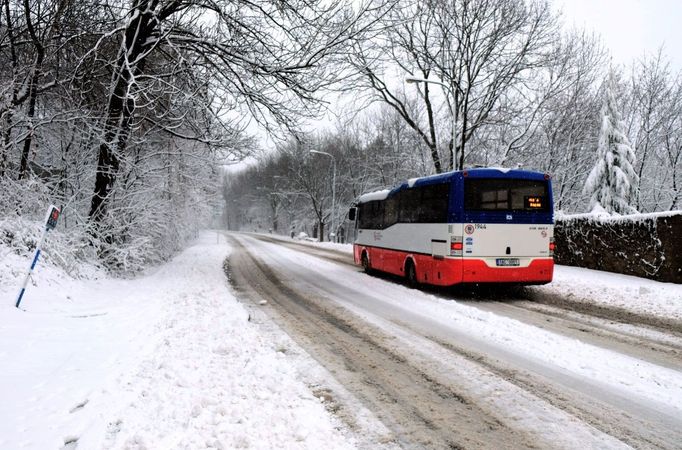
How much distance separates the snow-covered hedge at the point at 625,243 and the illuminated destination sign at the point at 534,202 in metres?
4.19

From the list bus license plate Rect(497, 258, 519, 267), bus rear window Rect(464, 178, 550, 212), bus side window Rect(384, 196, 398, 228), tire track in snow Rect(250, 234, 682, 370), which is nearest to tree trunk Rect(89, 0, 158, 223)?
bus side window Rect(384, 196, 398, 228)

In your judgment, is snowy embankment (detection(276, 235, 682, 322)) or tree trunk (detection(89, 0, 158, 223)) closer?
snowy embankment (detection(276, 235, 682, 322))

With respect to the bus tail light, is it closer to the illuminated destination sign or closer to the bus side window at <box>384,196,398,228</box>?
the illuminated destination sign

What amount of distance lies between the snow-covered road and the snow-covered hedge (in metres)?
5.20

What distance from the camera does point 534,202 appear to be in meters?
10.5

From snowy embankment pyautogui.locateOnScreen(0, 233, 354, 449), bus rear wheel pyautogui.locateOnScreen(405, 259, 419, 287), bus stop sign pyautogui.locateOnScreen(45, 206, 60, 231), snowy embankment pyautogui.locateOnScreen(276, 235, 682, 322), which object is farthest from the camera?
bus rear wheel pyautogui.locateOnScreen(405, 259, 419, 287)

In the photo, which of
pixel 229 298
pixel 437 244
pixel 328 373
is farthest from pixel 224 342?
pixel 437 244

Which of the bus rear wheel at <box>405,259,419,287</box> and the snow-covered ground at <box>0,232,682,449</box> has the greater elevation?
the bus rear wheel at <box>405,259,419,287</box>

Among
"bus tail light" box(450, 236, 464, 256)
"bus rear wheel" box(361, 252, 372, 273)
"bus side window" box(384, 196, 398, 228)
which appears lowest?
"bus rear wheel" box(361, 252, 372, 273)

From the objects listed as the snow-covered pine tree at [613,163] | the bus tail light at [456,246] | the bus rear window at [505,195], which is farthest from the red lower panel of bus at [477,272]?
the snow-covered pine tree at [613,163]

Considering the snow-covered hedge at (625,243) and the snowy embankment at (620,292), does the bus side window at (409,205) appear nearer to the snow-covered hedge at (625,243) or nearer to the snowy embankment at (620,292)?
the snowy embankment at (620,292)

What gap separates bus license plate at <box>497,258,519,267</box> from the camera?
10.2 metres

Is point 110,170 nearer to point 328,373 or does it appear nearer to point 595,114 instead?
point 328,373

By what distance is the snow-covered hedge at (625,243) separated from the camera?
38.8 ft
